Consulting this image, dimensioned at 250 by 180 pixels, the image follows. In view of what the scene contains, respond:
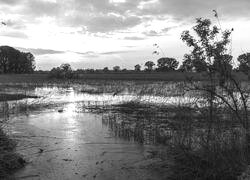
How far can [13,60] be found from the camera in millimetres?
71062

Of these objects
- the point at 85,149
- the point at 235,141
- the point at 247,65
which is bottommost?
the point at 85,149

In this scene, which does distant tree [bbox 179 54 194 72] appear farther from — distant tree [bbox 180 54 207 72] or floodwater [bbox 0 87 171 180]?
floodwater [bbox 0 87 171 180]

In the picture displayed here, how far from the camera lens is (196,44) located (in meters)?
8.06

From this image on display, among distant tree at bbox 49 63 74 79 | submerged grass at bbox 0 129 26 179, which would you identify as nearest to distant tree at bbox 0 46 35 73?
distant tree at bbox 49 63 74 79

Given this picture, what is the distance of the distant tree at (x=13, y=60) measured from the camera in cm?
7012

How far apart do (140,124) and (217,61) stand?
5255 millimetres

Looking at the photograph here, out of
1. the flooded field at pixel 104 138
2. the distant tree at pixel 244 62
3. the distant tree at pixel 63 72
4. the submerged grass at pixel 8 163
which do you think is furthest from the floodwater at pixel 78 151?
the distant tree at pixel 63 72

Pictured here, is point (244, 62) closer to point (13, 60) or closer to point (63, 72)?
point (63, 72)

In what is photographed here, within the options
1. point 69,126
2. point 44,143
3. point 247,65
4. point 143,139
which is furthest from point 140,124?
point 247,65

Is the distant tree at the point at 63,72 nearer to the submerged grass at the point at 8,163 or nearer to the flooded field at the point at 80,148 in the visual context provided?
the flooded field at the point at 80,148

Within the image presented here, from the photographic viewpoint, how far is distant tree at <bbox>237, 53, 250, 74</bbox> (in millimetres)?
7867

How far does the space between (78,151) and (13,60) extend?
65.2m

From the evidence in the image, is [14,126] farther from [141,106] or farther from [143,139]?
[141,106]

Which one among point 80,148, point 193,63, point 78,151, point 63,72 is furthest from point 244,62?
point 63,72
